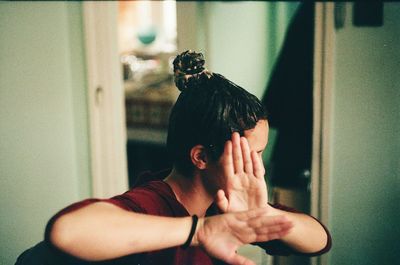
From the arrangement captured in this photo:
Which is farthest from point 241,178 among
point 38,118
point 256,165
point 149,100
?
point 149,100

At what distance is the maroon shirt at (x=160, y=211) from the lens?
1007 millimetres

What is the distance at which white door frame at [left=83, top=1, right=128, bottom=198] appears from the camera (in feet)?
7.46

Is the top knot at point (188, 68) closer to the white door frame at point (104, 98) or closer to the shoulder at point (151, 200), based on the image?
the shoulder at point (151, 200)

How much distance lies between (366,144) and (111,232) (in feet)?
3.89

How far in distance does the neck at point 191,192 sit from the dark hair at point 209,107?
0.30 feet

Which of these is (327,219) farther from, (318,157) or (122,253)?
(122,253)

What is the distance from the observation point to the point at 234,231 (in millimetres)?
939

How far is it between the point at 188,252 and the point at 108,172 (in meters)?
1.37

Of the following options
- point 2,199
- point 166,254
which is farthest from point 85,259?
point 2,199

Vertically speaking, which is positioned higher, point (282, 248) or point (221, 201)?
point (221, 201)

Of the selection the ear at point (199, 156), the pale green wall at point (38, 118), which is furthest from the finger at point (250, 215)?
the pale green wall at point (38, 118)

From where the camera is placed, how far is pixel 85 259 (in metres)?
0.89

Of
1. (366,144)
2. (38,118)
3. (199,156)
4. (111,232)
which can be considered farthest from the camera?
(38,118)

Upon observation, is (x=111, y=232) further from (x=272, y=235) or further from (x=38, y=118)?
(x=38, y=118)
